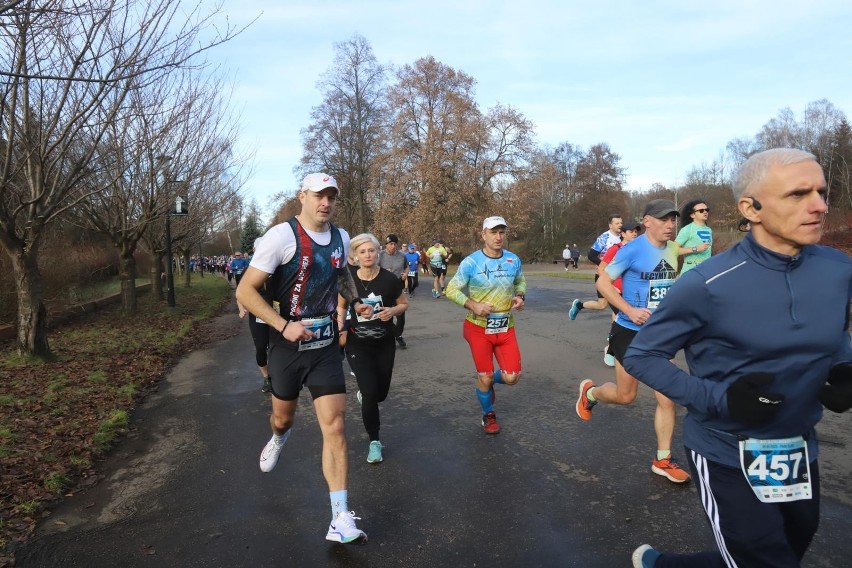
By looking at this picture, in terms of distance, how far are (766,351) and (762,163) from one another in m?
0.65

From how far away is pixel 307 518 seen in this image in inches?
150

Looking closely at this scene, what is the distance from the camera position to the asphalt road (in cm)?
334

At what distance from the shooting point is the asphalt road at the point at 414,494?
3338 millimetres

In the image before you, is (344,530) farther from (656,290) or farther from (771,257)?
(656,290)

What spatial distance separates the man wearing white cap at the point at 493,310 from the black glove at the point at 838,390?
3419mm

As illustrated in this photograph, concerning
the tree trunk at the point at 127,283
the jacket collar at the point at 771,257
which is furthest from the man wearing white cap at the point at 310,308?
the tree trunk at the point at 127,283

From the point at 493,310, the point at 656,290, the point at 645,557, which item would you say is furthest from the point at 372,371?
the point at 645,557

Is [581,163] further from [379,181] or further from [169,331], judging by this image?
[169,331]

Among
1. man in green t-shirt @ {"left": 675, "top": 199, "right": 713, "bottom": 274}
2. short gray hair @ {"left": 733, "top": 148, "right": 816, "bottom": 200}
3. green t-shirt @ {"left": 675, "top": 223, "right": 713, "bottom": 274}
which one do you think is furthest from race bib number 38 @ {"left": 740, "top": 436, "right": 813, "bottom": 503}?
green t-shirt @ {"left": 675, "top": 223, "right": 713, "bottom": 274}

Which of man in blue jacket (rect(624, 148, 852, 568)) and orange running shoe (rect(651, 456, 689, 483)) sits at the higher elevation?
man in blue jacket (rect(624, 148, 852, 568))

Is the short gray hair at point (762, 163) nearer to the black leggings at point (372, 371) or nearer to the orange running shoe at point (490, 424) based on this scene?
the black leggings at point (372, 371)

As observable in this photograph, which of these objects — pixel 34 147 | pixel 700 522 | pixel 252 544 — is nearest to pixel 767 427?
pixel 700 522

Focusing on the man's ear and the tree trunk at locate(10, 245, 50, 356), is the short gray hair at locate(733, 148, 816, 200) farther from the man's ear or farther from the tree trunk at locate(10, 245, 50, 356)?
the tree trunk at locate(10, 245, 50, 356)

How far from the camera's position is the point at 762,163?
201 cm
